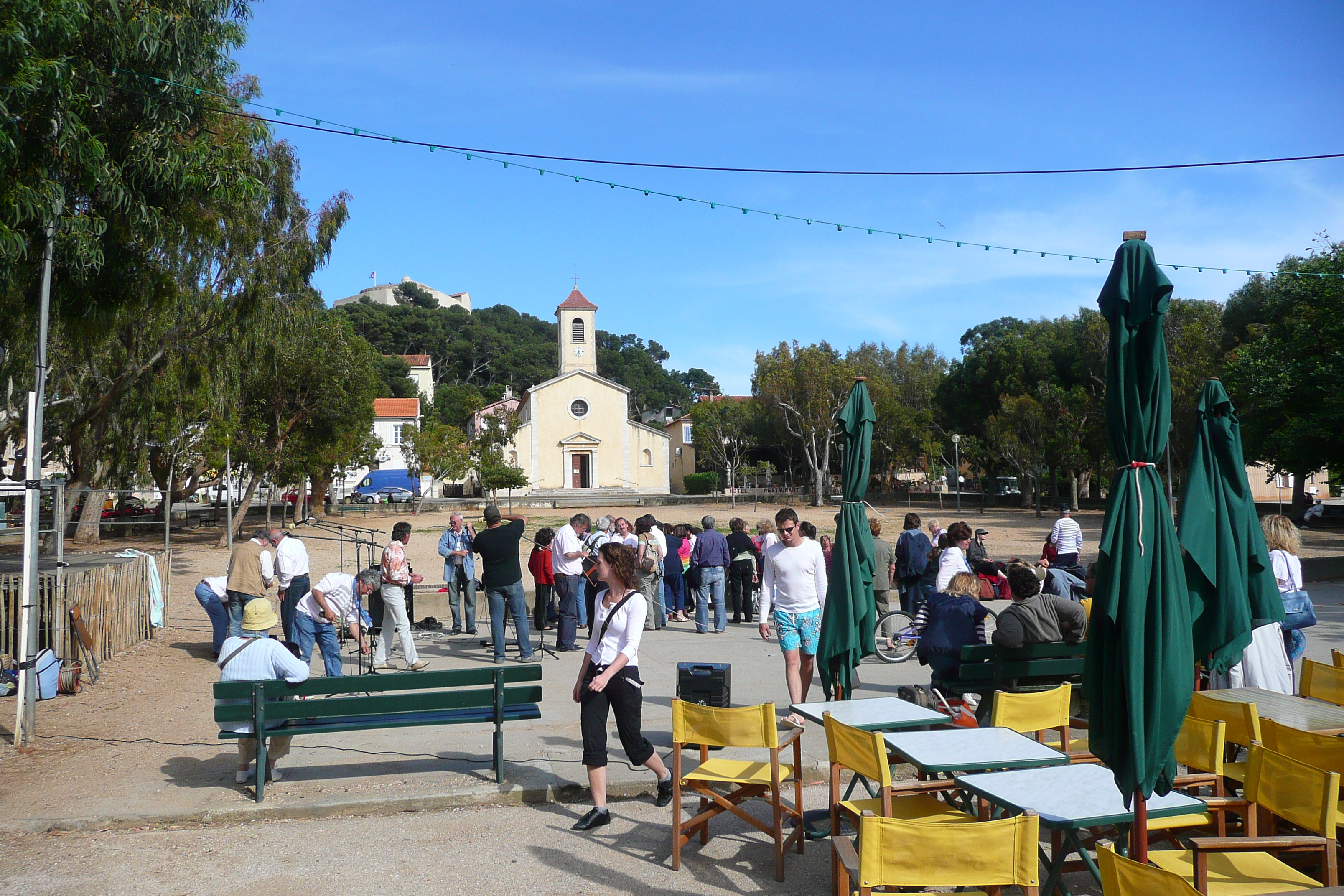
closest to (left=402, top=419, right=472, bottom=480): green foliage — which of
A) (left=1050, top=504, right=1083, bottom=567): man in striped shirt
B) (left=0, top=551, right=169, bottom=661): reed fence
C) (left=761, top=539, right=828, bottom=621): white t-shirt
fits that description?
(left=0, top=551, right=169, bottom=661): reed fence

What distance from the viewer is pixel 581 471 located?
65.1 metres

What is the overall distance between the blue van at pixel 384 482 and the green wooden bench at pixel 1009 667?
58.5 metres

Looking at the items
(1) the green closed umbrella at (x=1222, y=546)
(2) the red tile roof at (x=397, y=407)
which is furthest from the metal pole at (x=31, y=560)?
(2) the red tile roof at (x=397, y=407)

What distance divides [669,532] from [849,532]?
750cm

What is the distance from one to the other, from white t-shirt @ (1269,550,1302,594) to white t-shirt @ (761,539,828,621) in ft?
10.8

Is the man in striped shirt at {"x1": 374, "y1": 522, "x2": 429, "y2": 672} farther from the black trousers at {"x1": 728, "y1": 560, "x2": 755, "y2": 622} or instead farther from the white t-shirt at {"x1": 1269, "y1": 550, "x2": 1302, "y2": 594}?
the white t-shirt at {"x1": 1269, "y1": 550, "x2": 1302, "y2": 594}

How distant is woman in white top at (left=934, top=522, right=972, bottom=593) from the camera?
10.1 m

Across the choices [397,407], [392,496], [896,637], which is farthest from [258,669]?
[397,407]

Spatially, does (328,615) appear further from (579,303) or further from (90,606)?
(579,303)

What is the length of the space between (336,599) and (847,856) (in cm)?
680

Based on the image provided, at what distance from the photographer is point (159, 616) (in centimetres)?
1268

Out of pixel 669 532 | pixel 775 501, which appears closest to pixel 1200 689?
pixel 669 532

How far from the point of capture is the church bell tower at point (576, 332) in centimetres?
6725

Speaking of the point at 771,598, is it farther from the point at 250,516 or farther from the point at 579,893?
the point at 250,516
